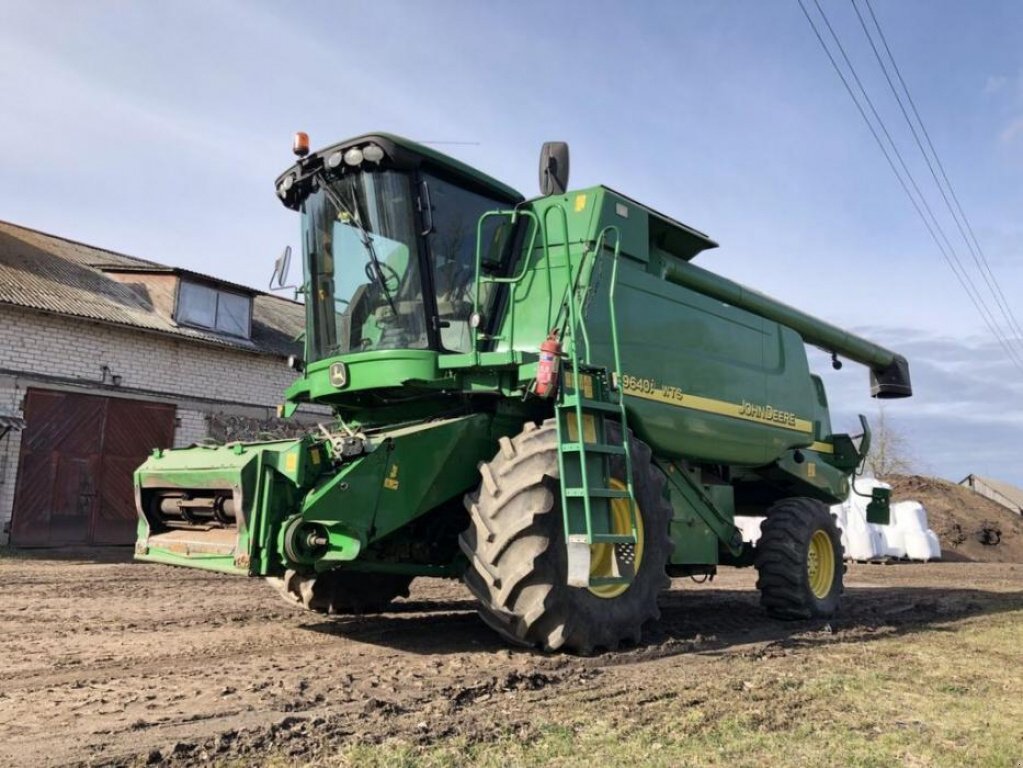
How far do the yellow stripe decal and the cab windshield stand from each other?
5.64 ft

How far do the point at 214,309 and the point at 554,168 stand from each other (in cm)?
1299

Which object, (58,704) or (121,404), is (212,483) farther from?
(121,404)

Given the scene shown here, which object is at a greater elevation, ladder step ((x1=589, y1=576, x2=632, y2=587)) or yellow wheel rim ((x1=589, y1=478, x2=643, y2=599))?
yellow wheel rim ((x1=589, y1=478, x2=643, y2=599))

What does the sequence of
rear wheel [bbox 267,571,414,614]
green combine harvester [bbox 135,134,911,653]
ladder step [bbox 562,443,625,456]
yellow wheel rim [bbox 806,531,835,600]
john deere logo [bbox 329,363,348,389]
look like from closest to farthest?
green combine harvester [bbox 135,134,911,653] → ladder step [bbox 562,443,625,456] → john deere logo [bbox 329,363,348,389] → rear wheel [bbox 267,571,414,614] → yellow wheel rim [bbox 806,531,835,600]

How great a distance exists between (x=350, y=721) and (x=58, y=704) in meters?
1.46

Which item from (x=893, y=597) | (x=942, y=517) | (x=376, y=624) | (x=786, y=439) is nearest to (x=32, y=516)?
(x=376, y=624)

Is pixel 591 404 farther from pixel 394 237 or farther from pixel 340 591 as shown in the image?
pixel 340 591

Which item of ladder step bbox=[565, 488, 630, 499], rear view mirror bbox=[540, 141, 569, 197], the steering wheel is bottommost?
ladder step bbox=[565, 488, 630, 499]

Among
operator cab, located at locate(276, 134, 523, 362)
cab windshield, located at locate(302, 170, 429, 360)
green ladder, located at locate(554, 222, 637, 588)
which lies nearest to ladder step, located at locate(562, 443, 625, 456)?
green ladder, located at locate(554, 222, 637, 588)

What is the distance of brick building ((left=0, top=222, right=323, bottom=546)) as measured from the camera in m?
14.6

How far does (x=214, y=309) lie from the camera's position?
60.6ft

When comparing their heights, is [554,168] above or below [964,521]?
above

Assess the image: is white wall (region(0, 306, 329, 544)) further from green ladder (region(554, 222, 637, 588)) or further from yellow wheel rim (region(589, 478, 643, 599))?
yellow wheel rim (region(589, 478, 643, 599))

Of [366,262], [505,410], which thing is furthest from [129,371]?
[505,410]
